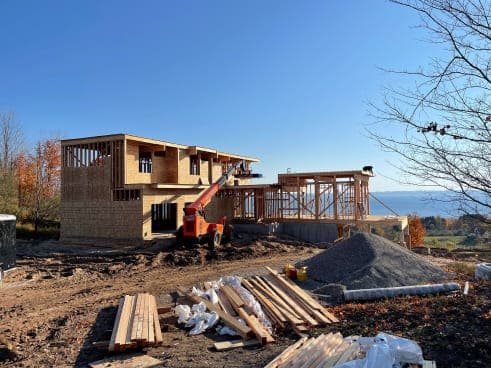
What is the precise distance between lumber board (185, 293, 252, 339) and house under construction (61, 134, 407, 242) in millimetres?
11154

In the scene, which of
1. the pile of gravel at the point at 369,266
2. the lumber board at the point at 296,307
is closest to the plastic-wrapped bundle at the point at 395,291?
the pile of gravel at the point at 369,266

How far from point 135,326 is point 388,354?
457cm

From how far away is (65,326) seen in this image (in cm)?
820

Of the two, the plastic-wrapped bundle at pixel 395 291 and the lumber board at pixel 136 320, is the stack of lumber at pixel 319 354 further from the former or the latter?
the plastic-wrapped bundle at pixel 395 291

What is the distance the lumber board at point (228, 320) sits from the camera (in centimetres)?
725

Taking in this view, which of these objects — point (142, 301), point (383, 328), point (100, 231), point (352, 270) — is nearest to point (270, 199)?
point (100, 231)

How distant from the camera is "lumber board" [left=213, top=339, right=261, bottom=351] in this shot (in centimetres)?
676

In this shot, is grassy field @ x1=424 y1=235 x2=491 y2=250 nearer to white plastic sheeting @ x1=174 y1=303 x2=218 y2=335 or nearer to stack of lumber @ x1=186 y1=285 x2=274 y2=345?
stack of lumber @ x1=186 y1=285 x2=274 y2=345

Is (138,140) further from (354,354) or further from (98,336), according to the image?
(354,354)

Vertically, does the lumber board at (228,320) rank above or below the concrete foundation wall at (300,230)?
below

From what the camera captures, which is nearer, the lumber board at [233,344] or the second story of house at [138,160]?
the lumber board at [233,344]

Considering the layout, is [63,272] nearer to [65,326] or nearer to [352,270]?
A: [65,326]

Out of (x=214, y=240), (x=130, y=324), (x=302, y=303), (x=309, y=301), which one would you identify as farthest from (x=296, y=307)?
(x=214, y=240)

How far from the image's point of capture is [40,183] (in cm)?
3231
